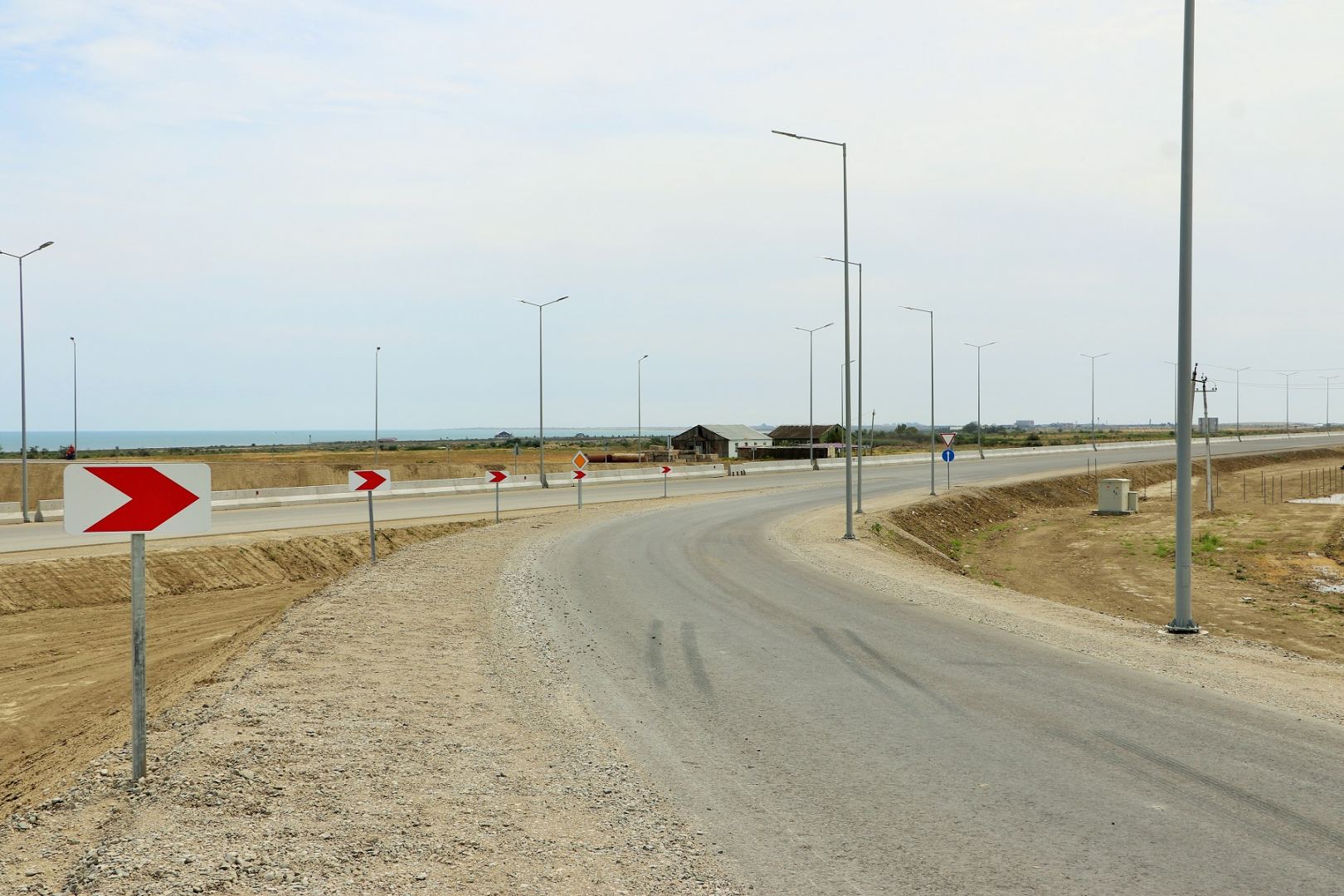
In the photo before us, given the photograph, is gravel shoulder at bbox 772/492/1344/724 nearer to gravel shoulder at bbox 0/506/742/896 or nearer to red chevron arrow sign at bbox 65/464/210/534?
gravel shoulder at bbox 0/506/742/896

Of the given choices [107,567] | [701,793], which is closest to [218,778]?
[701,793]

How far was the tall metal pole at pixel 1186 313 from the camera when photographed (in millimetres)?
12812

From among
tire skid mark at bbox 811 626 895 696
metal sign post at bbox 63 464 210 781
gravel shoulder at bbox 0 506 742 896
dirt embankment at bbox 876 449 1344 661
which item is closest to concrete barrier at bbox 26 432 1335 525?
gravel shoulder at bbox 0 506 742 896

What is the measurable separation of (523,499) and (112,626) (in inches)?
943

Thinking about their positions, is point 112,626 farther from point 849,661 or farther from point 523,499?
point 523,499

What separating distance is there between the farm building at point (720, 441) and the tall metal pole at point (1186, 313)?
8898 cm

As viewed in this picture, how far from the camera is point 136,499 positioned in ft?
20.3

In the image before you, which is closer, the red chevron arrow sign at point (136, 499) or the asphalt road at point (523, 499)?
the red chevron arrow sign at point (136, 499)

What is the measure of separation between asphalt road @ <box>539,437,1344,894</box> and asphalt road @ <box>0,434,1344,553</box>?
21.6ft

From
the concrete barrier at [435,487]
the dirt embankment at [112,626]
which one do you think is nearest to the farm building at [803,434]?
the concrete barrier at [435,487]

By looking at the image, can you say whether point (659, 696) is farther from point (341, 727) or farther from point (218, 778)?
point (218, 778)

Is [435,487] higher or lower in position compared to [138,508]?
lower

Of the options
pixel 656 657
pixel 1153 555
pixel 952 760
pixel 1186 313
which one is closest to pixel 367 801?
pixel 952 760

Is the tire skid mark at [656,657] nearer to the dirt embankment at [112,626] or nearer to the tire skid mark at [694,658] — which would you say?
the tire skid mark at [694,658]
